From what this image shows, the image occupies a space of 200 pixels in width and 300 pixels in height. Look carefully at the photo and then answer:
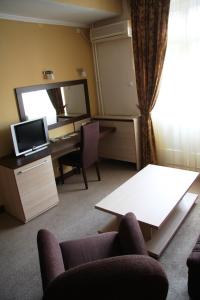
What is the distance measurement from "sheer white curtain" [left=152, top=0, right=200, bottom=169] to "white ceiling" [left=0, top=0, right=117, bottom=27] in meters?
1.00

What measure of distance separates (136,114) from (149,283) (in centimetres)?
320

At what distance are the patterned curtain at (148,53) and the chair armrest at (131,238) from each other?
7.24 feet

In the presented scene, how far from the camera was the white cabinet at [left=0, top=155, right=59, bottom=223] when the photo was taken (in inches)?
105

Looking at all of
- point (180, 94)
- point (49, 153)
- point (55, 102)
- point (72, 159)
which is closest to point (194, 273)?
point (49, 153)

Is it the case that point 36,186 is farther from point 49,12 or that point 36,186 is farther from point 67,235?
point 49,12

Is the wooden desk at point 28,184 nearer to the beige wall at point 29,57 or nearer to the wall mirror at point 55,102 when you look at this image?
the beige wall at point 29,57

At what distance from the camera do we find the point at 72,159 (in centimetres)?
343

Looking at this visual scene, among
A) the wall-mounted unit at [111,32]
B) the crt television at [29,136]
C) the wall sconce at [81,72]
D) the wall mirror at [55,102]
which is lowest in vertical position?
the crt television at [29,136]

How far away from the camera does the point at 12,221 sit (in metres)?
2.86

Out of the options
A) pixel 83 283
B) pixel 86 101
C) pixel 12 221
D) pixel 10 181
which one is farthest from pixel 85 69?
pixel 83 283

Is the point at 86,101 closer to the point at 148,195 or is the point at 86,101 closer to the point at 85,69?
the point at 85,69

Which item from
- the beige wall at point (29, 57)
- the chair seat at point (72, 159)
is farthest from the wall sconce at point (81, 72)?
the chair seat at point (72, 159)

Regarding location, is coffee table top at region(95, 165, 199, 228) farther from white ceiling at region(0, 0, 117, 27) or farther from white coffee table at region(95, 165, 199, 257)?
white ceiling at region(0, 0, 117, 27)

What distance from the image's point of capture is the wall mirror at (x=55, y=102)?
3.21 metres
